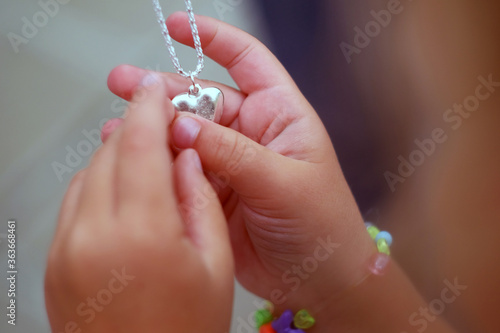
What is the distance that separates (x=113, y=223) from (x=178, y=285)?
7cm

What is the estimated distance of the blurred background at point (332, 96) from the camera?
29.3 inches

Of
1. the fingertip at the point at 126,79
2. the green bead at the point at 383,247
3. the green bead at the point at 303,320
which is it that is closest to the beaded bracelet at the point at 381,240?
the green bead at the point at 383,247

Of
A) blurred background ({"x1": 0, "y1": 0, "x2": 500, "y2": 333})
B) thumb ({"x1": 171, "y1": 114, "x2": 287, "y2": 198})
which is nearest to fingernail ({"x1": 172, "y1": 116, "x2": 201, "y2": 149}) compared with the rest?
thumb ({"x1": 171, "y1": 114, "x2": 287, "y2": 198})

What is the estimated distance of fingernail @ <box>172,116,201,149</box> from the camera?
0.43 m

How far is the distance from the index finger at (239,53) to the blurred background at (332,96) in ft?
0.76

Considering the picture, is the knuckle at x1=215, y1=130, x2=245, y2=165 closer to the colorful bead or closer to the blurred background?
the colorful bead

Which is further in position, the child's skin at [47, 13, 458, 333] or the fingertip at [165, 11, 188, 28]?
the fingertip at [165, 11, 188, 28]

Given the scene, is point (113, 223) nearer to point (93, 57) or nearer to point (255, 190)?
point (255, 190)

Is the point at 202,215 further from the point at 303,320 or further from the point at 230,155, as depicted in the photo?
the point at 303,320

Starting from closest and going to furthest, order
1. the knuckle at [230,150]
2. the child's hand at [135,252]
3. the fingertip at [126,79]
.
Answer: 1. the child's hand at [135,252]
2. the knuckle at [230,150]
3. the fingertip at [126,79]

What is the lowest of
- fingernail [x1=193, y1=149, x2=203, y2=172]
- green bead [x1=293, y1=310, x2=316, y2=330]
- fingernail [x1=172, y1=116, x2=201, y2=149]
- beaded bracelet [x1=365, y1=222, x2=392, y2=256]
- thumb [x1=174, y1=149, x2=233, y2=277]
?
green bead [x1=293, y1=310, x2=316, y2=330]

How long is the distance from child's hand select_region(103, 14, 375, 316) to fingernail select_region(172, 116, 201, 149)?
1.6 inches

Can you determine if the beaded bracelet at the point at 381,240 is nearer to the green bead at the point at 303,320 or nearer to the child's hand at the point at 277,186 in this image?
the child's hand at the point at 277,186

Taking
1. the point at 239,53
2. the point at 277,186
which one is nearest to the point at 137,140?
the point at 277,186
